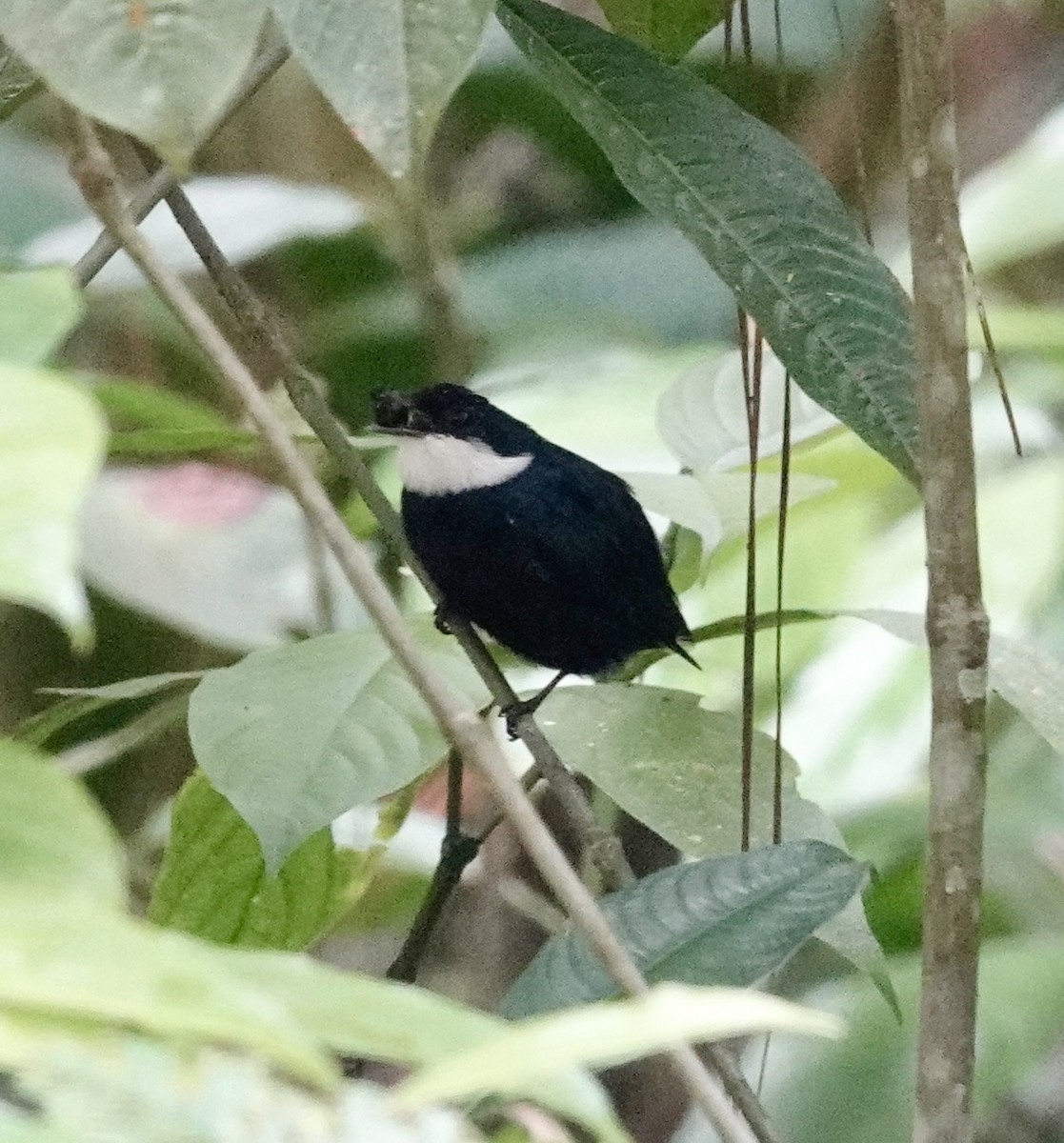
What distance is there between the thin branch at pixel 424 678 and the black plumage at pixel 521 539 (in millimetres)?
1154

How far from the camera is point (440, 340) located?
6.98 ft

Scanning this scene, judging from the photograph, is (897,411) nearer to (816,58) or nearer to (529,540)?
(529,540)

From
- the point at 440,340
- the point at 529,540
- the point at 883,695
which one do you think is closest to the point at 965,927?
the point at 529,540

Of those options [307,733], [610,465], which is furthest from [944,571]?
[610,465]

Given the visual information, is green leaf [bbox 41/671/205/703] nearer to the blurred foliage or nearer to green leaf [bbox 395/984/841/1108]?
the blurred foliage

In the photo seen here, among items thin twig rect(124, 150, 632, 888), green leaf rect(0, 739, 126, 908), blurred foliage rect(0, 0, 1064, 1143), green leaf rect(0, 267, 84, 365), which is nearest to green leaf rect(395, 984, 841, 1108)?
green leaf rect(0, 739, 126, 908)

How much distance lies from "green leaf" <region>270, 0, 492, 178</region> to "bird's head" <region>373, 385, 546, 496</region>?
104 centimetres

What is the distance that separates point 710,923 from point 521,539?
0.99 meters

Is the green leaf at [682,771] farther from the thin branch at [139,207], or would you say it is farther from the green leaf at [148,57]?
the green leaf at [148,57]

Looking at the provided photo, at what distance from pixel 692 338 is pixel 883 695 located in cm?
95

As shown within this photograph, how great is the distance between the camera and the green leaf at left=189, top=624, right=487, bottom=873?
81 centimetres

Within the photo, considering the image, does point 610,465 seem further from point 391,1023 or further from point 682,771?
point 391,1023

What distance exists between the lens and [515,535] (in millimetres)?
1735

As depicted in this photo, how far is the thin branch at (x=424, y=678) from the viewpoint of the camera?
1.69 ft
